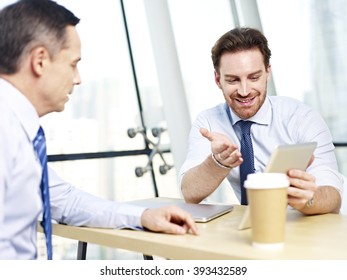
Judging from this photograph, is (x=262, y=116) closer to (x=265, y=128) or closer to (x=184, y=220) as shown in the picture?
(x=265, y=128)

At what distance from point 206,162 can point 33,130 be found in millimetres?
661

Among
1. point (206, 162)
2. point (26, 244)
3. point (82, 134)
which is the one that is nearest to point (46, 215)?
point (26, 244)

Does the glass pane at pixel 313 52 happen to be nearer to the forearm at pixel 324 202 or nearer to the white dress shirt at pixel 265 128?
the white dress shirt at pixel 265 128

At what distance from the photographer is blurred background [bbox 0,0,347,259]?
11.3ft

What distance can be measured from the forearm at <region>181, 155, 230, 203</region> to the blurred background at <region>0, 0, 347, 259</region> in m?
1.75

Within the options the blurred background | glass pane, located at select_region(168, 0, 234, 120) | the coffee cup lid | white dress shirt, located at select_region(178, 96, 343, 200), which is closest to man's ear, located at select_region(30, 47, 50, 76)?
the coffee cup lid

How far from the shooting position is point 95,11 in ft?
11.5

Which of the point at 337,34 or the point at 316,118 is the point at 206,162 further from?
the point at 337,34

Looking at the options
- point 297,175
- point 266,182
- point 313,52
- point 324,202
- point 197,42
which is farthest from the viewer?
point 197,42

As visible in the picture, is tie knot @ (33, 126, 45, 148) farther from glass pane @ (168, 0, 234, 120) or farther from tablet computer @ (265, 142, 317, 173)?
glass pane @ (168, 0, 234, 120)

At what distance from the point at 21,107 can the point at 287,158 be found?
60 centimetres

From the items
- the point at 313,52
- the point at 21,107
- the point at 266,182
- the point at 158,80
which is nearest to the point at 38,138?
the point at 21,107

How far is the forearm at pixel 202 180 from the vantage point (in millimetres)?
1600

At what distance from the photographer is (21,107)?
1091 mm
